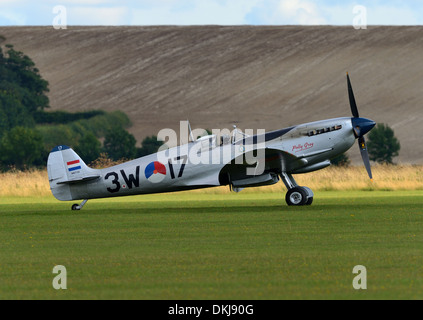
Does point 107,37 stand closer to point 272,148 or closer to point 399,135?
point 399,135

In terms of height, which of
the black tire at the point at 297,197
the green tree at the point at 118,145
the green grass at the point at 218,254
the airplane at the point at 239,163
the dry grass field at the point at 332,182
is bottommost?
Result: the green grass at the point at 218,254

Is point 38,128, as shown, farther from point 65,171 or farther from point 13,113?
point 65,171

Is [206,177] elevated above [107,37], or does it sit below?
below

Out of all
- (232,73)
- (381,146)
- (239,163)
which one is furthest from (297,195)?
(232,73)

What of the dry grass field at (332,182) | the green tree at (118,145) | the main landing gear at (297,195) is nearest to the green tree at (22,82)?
the green tree at (118,145)

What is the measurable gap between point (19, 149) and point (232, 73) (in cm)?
5653

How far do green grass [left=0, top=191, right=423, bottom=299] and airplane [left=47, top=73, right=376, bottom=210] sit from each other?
203 cm

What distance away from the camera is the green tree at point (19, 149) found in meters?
65.6

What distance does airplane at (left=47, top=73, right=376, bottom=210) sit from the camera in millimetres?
24484

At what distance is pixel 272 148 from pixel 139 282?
13.5 meters

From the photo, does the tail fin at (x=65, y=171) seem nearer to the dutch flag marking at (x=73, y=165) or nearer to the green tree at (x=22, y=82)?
the dutch flag marking at (x=73, y=165)

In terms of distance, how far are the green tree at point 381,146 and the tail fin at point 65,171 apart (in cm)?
4651

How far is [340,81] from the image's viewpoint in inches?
4456
